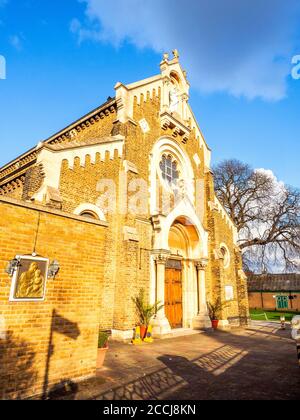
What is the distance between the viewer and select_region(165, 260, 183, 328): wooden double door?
44.7ft

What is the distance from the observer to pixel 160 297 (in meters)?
12.2

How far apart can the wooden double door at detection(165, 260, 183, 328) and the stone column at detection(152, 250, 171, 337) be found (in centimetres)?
A: 136

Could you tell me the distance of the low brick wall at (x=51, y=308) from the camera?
4555 mm

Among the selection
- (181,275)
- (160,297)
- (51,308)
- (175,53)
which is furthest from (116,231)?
(175,53)

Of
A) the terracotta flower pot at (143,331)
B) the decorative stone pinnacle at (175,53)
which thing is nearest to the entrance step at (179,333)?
the terracotta flower pot at (143,331)

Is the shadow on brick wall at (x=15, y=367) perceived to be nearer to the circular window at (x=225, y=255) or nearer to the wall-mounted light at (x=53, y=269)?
the wall-mounted light at (x=53, y=269)

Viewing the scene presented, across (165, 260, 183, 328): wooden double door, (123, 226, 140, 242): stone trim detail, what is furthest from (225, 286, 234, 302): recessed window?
(123, 226, 140, 242): stone trim detail

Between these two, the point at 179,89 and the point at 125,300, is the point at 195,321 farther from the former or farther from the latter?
the point at 179,89

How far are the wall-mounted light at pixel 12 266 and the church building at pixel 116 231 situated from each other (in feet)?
0.06

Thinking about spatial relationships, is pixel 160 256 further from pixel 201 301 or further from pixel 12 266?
pixel 12 266

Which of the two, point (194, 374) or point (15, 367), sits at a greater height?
point (15, 367)

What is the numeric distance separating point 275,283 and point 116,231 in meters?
41.9

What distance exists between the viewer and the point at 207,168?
18953 millimetres

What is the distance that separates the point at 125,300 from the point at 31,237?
6.34 meters
